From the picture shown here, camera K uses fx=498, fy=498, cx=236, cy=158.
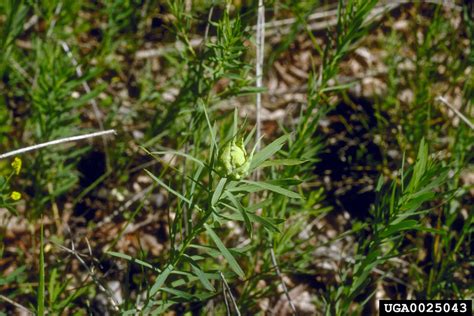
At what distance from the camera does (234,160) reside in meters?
1.55

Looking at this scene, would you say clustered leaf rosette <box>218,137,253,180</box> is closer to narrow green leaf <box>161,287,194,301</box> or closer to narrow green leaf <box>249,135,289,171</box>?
narrow green leaf <box>249,135,289,171</box>

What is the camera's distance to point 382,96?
12.1 ft

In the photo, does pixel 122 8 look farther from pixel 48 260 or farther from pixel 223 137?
pixel 48 260

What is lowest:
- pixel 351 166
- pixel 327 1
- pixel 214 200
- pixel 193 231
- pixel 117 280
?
pixel 117 280

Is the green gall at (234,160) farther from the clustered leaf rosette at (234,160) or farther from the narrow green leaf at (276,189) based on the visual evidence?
the narrow green leaf at (276,189)

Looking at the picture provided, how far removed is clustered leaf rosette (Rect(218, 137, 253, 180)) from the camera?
→ 155cm

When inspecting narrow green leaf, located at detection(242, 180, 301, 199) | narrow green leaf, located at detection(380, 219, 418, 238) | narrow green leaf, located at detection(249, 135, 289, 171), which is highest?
narrow green leaf, located at detection(249, 135, 289, 171)

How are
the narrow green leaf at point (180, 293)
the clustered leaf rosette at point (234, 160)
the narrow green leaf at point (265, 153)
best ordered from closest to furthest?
the clustered leaf rosette at point (234, 160)
the narrow green leaf at point (265, 153)
the narrow green leaf at point (180, 293)

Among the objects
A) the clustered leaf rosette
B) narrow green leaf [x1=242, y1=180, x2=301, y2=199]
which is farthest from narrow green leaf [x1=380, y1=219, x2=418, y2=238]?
the clustered leaf rosette

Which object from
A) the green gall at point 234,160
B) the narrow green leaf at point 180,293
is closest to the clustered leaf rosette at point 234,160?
the green gall at point 234,160

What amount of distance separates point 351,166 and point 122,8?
1801mm

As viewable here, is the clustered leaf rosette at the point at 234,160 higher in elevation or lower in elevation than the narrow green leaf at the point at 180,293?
higher

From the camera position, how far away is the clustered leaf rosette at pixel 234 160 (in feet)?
5.08

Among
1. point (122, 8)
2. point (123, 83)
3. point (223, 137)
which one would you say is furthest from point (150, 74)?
point (223, 137)
